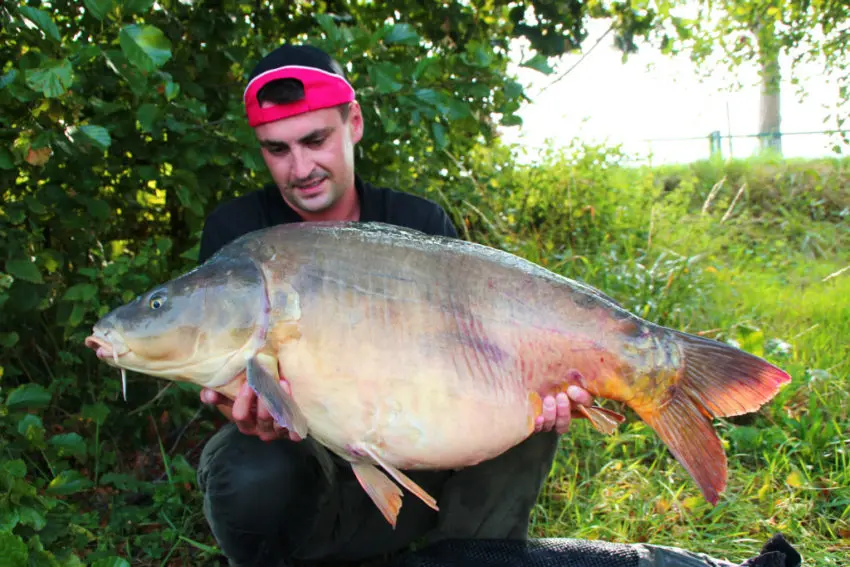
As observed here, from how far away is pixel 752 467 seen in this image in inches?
89.8

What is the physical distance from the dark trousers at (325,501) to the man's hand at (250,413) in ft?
0.31

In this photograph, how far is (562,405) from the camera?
137 centimetres

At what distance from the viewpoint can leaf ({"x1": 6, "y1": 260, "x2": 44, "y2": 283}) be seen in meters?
1.91

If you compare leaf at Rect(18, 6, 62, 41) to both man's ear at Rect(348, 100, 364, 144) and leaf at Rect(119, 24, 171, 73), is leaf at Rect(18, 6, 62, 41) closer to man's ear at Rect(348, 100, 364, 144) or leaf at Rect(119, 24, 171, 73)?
leaf at Rect(119, 24, 171, 73)

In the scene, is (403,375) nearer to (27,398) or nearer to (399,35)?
(27,398)

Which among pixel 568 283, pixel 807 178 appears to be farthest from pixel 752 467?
pixel 807 178

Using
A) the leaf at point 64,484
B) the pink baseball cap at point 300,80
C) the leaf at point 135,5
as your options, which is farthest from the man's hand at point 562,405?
the leaf at point 135,5

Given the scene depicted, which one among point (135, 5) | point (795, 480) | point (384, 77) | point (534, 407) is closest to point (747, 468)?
point (795, 480)

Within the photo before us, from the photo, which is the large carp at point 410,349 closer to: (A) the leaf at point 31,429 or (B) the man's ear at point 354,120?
(A) the leaf at point 31,429

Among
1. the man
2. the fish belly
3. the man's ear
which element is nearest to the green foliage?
the man's ear

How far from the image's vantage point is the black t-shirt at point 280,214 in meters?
1.86

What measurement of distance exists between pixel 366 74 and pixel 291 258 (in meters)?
1.02

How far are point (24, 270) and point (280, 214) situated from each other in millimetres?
681

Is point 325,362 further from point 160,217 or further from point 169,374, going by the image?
point 160,217
